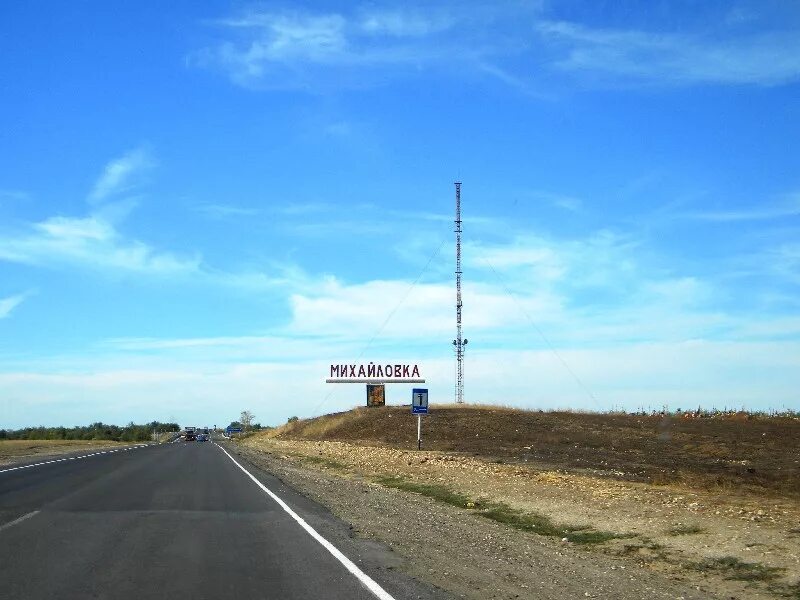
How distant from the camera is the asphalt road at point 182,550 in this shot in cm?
997

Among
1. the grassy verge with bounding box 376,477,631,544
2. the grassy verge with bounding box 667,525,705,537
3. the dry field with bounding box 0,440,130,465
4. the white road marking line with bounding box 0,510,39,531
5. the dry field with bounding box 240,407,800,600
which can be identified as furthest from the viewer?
the dry field with bounding box 0,440,130,465

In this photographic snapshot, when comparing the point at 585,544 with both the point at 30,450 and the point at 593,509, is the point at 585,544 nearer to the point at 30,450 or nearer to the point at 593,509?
the point at 593,509

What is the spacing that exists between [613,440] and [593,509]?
36582 millimetres

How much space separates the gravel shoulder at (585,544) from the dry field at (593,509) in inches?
1.3

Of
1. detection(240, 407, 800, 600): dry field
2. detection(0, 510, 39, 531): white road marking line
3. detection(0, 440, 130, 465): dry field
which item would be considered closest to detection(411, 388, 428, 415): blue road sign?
detection(240, 407, 800, 600): dry field

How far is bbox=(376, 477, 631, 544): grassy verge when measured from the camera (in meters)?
15.7

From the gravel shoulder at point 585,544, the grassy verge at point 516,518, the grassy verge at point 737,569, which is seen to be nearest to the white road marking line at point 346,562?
the gravel shoulder at point 585,544

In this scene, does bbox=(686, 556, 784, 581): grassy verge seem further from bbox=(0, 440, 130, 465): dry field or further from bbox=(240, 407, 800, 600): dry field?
bbox=(0, 440, 130, 465): dry field

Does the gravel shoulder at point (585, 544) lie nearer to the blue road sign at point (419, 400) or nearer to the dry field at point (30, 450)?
the blue road sign at point (419, 400)

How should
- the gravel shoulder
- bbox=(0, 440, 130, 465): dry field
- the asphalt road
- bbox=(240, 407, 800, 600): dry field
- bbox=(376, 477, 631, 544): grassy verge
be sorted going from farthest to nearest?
bbox=(0, 440, 130, 465): dry field
bbox=(376, 477, 631, 544): grassy verge
bbox=(240, 407, 800, 600): dry field
the gravel shoulder
the asphalt road

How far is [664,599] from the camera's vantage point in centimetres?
990

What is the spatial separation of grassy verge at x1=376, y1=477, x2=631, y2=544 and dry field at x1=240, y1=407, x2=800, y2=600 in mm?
36

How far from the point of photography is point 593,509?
1962cm

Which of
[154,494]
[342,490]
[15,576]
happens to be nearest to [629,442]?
[342,490]
